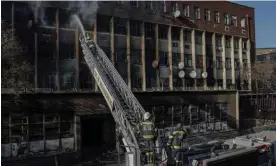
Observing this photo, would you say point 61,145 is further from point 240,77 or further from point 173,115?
point 240,77

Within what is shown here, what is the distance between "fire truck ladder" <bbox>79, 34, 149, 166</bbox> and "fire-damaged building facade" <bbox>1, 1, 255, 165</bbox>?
10.8 feet

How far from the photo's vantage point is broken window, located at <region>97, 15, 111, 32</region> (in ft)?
67.7

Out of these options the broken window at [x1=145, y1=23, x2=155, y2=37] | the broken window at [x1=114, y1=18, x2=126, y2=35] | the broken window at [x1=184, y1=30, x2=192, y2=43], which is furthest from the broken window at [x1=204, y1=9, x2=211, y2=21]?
the broken window at [x1=114, y1=18, x2=126, y2=35]

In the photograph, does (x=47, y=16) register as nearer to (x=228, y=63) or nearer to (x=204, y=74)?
(x=204, y=74)

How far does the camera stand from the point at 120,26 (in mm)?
21844

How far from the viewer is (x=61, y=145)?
16625 mm

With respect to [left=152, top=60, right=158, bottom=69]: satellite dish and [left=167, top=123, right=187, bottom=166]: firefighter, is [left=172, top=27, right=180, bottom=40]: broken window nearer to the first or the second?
[left=152, top=60, right=158, bottom=69]: satellite dish

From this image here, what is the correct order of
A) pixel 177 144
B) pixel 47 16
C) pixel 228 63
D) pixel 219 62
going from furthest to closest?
pixel 228 63
pixel 219 62
pixel 47 16
pixel 177 144

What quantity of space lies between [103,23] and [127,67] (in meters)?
3.59

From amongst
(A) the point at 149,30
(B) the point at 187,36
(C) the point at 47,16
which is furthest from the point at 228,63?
(C) the point at 47,16

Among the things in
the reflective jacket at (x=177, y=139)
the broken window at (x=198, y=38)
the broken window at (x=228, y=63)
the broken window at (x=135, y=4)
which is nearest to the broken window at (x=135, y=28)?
the broken window at (x=135, y=4)

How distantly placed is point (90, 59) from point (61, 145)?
17.7ft

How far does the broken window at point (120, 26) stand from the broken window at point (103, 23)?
0.61m

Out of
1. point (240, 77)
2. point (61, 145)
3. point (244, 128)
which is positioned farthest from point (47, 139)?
point (240, 77)
